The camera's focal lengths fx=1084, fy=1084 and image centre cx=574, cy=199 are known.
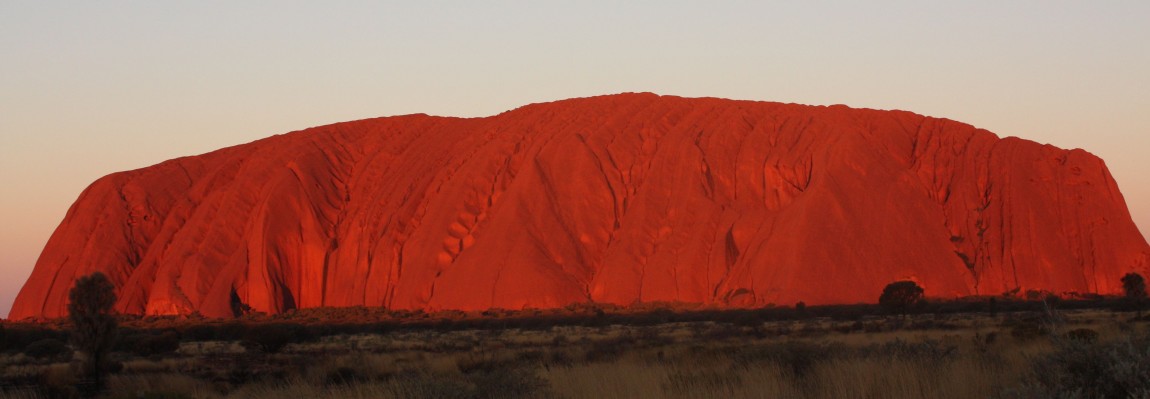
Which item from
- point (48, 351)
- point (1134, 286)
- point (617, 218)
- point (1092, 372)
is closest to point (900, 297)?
point (1134, 286)

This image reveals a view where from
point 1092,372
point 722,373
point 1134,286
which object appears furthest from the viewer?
point 1134,286

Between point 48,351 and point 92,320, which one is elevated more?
point 92,320

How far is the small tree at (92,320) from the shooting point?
74.4ft

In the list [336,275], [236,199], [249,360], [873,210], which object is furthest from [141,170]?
[249,360]

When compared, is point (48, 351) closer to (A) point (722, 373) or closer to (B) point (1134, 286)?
(A) point (722, 373)

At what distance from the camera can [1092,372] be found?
812cm

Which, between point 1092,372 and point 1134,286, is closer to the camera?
point 1092,372

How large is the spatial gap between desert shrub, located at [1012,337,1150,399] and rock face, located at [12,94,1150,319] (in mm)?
55400

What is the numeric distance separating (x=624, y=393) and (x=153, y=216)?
262 ft

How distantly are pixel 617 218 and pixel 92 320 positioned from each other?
5426cm

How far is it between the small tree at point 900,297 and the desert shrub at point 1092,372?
44433 millimetres

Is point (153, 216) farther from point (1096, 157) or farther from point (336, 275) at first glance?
point (1096, 157)

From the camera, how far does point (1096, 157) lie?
7569cm

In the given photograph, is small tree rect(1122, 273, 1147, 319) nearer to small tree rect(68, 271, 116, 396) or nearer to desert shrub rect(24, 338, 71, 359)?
desert shrub rect(24, 338, 71, 359)
